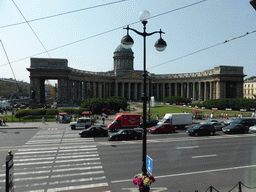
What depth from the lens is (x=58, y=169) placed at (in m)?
14.5

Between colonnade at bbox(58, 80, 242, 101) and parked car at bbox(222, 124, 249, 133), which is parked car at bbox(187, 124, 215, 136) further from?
colonnade at bbox(58, 80, 242, 101)

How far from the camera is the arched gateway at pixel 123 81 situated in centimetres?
8944

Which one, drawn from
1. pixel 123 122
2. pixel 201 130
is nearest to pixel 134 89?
pixel 123 122

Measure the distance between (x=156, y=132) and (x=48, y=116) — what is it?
28.3 meters

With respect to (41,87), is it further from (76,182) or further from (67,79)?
(76,182)

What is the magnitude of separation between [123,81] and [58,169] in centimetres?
11255

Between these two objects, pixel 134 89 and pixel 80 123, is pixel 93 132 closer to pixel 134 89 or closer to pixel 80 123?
pixel 80 123

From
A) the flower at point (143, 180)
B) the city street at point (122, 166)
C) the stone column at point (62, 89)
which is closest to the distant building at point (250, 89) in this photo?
the stone column at point (62, 89)

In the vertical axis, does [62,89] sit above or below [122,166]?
above

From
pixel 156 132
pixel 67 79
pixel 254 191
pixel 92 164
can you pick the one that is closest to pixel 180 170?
pixel 254 191

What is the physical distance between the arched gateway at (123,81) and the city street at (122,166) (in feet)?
127

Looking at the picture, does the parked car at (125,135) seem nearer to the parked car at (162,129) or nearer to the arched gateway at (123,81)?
the parked car at (162,129)

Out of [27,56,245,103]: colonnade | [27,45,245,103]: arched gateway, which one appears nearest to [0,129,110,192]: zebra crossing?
[27,45,245,103]: arched gateway

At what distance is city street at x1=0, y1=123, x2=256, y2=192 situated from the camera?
1206 cm
